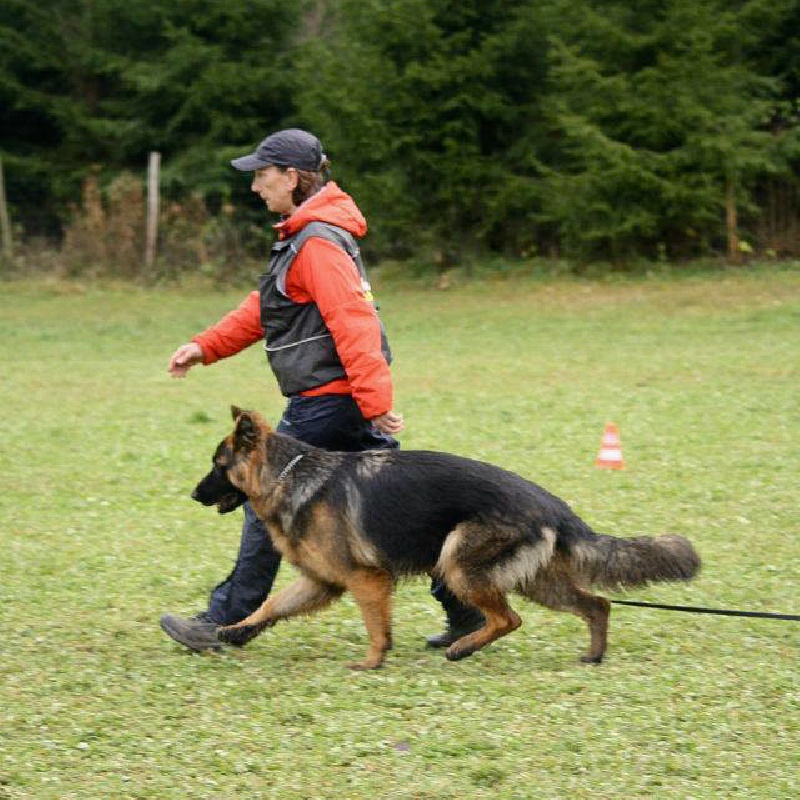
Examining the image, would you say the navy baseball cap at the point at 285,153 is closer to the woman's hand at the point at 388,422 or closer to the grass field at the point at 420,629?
the woman's hand at the point at 388,422

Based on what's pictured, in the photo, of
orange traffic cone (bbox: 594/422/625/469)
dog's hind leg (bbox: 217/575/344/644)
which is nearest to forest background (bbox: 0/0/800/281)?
orange traffic cone (bbox: 594/422/625/469)

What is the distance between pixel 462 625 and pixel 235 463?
3.94 feet

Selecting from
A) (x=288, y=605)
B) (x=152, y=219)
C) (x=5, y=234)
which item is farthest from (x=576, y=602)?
(x=5, y=234)

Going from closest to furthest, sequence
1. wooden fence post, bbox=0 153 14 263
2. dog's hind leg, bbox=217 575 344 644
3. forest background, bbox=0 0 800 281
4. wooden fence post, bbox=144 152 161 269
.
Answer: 1. dog's hind leg, bbox=217 575 344 644
2. forest background, bbox=0 0 800 281
3. wooden fence post, bbox=144 152 161 269
4. wooden fence post, bbox=0 153 14 263

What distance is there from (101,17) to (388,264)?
9.36 meters

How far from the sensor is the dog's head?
5582 millimetres

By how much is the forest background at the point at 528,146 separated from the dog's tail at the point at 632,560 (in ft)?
53.1

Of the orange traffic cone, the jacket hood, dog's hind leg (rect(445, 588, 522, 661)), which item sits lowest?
the orange traffic cone

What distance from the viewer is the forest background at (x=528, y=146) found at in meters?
21.6

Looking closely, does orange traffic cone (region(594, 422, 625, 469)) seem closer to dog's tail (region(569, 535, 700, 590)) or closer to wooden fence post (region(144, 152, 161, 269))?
dog's tail (region(569, 535, 700, 590))

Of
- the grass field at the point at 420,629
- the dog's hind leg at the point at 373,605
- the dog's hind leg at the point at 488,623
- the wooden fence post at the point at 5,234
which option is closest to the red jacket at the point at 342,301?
the dog's hind leg at the point at 373,605

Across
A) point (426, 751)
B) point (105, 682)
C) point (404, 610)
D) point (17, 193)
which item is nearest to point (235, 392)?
point (404, 610)

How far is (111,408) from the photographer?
12930mm

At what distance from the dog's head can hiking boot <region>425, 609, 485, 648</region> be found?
40.9 inches
